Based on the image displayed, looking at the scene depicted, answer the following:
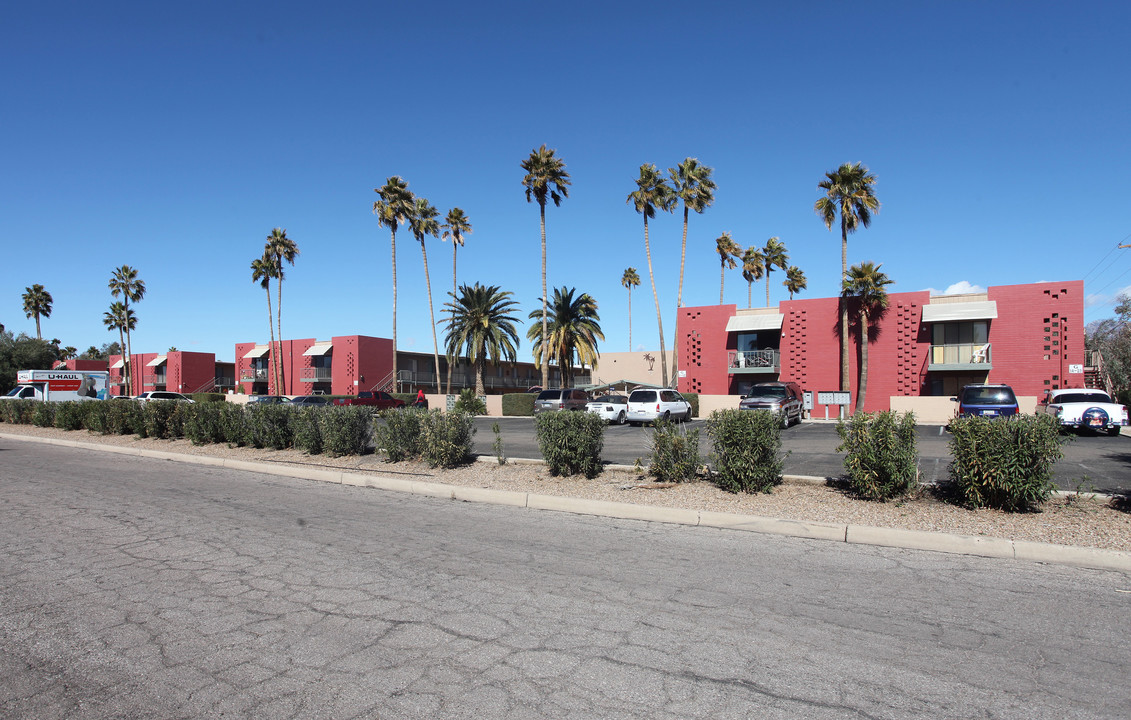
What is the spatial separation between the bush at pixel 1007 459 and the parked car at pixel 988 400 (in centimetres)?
1373

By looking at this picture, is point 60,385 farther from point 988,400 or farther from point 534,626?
point 988,400

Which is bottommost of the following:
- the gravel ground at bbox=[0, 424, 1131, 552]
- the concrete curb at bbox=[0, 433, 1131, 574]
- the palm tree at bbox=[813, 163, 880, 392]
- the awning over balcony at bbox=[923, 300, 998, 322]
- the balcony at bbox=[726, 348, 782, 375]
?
the concrete curb at bbox=[0, 433, 1131, 574]

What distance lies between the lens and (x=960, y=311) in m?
31.5

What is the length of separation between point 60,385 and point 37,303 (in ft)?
131

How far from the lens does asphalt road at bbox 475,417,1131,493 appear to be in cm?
1037

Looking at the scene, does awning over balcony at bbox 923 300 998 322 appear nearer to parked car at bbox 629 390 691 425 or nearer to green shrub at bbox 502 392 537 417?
parked car at bbox 629 390 691 425

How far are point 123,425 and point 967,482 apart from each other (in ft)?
76.3

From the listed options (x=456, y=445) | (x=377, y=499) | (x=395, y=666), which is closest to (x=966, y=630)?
(x=395, y=666)

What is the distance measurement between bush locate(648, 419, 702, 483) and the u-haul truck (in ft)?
137

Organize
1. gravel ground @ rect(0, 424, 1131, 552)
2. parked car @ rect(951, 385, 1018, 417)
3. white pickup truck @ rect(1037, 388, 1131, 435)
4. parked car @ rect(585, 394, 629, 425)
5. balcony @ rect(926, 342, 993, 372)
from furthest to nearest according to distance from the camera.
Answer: balcony @ rect(926, 342, 993, 372), parked car @ rect(585, 394, 629, 425), parked car @ rect(951, 385, 1018, 417), white pickup truck @ rect(1037, 388, 1131, 435), gravel ground @ rect(0, 424, 1131, 552)

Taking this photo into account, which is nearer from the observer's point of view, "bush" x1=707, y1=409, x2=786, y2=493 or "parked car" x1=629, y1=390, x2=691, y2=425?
"bush" x1=707, y1=409, x2=786, y2=493

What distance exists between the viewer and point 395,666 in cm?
400

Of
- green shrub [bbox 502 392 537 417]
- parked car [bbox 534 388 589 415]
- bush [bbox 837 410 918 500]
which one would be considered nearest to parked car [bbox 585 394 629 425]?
parked car [bbox 534 388 589 415]

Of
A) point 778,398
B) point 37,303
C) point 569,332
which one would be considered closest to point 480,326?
point 569,332
